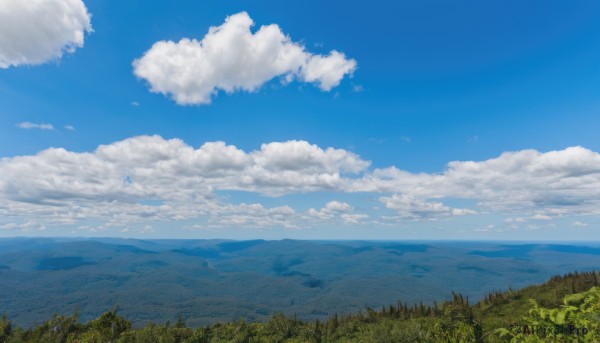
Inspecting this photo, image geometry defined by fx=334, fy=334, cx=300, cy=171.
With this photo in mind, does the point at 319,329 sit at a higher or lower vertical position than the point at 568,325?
lower

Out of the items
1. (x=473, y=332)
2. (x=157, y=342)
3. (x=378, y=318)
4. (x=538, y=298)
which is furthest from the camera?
(x=378, y=318)

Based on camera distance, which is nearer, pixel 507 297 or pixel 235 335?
pixel 235 335

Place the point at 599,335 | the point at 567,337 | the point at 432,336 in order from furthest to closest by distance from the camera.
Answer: the point at 432,336, the point at 567,337, the point at 599,335

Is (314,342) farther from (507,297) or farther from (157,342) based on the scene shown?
(507,297)

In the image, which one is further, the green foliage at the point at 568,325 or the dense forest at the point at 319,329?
the dense forest at the point at 319,329

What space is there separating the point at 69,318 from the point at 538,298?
102 ft

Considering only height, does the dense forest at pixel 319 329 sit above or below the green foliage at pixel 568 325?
below

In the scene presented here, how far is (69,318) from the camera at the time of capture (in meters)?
20.8

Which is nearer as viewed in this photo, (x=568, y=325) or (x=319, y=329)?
(x=568, y=325)

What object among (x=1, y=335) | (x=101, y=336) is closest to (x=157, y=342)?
(x=101, y=336)

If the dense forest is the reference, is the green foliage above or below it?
above

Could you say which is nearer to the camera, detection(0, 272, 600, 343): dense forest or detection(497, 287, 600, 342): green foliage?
detection(497, 287, 600, 342): green foliage

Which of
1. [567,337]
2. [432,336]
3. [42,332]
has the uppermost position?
[567,337]

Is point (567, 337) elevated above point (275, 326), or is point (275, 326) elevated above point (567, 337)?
point (567, 337)
